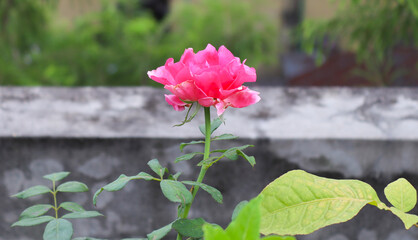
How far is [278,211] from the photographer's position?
25.0 inches

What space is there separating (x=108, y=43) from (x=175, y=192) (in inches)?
144

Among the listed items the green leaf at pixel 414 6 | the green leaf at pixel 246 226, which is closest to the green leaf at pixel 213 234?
the green leaf at pixel 246 226

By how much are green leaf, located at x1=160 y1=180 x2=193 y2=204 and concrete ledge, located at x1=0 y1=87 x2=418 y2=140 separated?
636 millimetres

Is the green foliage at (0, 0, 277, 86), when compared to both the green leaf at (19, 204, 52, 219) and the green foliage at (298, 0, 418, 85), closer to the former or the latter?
the green foliage at (298, 0, 418, 85)

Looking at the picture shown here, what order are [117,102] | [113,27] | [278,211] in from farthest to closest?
[113,27]
[117,102]
[278,211]

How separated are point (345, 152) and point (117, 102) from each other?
707mm

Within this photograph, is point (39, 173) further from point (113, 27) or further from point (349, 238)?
point (113, 27)

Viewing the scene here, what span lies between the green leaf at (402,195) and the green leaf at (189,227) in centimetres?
27

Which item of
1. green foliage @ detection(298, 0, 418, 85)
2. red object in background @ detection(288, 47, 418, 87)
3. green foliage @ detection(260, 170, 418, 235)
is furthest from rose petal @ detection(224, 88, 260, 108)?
red object in background @ detection(288, 47, 418, 87)

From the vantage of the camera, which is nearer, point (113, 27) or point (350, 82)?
point (350, 82)

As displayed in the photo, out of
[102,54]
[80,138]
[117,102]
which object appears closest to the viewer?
[80,138]

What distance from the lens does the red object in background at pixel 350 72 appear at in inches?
114

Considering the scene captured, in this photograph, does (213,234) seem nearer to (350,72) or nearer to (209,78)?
(209,78)

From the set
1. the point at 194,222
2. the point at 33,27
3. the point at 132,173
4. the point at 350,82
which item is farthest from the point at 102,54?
the point at 194,222
